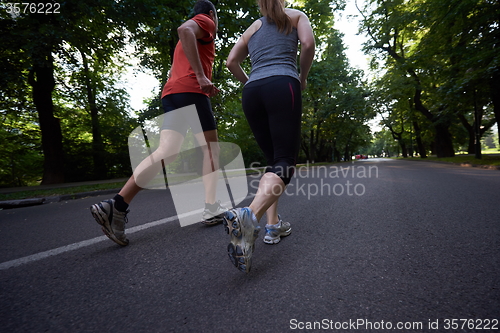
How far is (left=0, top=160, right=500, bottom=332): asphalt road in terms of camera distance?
3.45ft

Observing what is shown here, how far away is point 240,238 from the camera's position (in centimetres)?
136

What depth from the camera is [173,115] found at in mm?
2229

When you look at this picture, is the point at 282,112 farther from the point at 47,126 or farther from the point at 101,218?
the point at 47,126

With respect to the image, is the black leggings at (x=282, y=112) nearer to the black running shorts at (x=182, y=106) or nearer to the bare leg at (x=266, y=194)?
the bare leg at (x=266, y=194)

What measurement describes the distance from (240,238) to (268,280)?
0.95 ft

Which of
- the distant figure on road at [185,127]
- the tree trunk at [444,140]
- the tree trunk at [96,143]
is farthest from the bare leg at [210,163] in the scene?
the tree trunk at [444,140]

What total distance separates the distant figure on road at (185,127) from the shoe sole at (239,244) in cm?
92

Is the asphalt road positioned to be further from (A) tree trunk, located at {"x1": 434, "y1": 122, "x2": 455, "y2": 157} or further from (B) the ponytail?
(A) tree trunk, located at {"x1": 434, "y1": 122, "x2": 455, "y2": 157}

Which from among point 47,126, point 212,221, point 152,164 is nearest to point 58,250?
point 152,164

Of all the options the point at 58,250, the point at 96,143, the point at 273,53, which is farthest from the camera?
the point at 96,143

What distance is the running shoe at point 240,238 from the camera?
135cm

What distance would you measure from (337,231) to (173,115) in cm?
182

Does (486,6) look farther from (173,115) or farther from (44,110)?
(44,110)

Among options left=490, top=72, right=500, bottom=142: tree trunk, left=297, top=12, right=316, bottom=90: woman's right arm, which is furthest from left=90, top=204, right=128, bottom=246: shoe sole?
left=490, top=72, right=500, bottom=142: tree trunk
